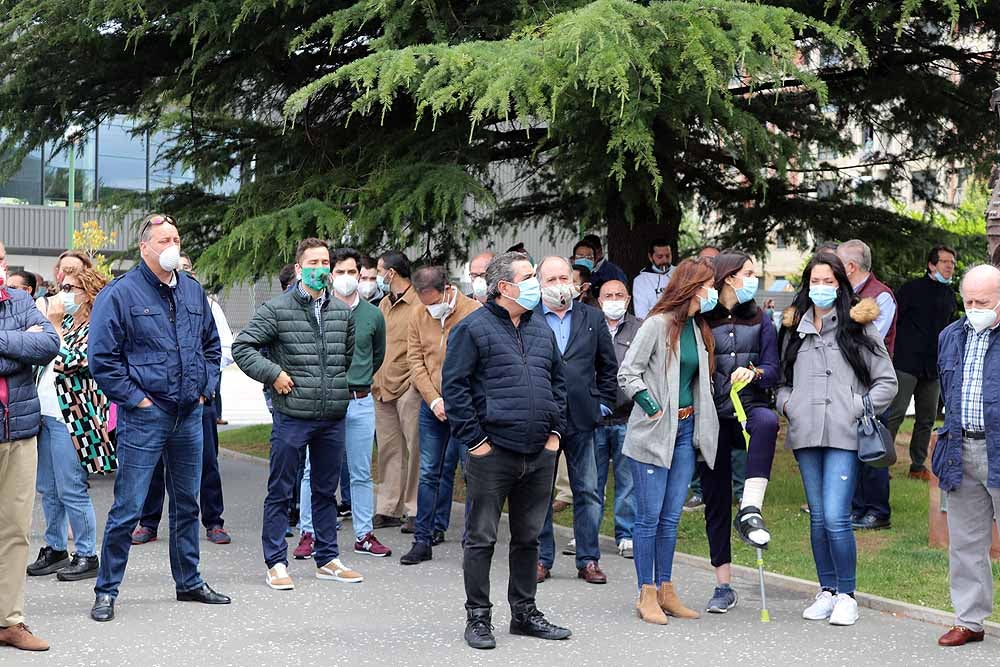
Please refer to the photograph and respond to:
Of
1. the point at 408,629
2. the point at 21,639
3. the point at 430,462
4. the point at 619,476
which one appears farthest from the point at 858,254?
the point at 21,639

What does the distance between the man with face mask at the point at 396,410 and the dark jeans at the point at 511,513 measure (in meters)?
3.09

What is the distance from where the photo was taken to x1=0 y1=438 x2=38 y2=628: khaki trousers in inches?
238

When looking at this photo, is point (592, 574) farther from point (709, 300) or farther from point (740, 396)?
Result: point (709, 300)

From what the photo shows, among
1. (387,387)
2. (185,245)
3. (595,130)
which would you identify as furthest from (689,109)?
(185,245)

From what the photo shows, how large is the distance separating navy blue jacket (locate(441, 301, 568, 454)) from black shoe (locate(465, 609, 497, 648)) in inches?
32.4

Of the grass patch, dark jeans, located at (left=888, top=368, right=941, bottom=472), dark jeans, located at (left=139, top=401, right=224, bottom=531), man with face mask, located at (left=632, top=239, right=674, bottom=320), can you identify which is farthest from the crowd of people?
man with face mask, located at (left=632, top=239, right=674, bottom=320)

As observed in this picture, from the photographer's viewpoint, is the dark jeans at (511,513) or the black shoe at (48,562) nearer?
the dark jeans at (511,513)

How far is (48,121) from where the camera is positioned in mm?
12852

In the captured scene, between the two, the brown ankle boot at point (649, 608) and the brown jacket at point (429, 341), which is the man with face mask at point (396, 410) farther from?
the brown ankle boot at point (649, 608)

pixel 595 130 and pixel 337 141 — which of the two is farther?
pixel 337 141

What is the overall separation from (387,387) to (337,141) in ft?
11.3

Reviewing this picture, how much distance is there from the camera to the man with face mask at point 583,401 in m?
7.80

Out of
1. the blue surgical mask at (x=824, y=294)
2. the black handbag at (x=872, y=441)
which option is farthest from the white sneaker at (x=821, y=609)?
the blue surgical mask at (x=824, y=294)

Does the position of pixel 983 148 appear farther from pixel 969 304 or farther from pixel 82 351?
pixel 82 351
